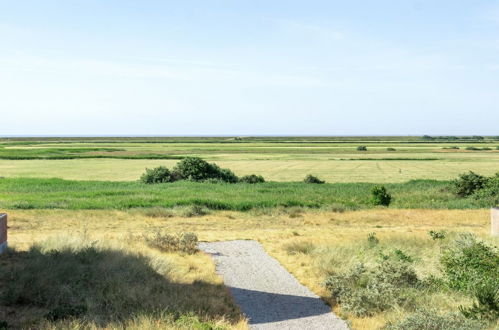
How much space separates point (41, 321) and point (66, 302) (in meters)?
1.27

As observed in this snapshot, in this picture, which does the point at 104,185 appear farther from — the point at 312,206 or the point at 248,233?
the point at 248,233

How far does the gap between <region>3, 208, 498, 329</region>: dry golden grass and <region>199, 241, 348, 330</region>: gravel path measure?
1.56ft

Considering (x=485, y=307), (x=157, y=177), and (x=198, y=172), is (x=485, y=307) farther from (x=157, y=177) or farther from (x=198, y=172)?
(x=157, y=177)

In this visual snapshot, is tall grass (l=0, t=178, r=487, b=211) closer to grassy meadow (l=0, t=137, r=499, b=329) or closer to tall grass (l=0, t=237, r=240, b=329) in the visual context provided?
grassy meadow (l=0, t=137, r=499, b=329)

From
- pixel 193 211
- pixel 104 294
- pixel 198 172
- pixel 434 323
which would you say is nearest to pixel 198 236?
pixel 193 211

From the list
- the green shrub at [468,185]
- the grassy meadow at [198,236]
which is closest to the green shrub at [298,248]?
the grassy meadow at [198,236]

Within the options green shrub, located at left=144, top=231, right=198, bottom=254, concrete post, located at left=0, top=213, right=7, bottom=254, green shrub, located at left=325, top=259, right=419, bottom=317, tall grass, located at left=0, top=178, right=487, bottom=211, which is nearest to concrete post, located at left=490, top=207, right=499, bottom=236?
green shrub, located at left=325, top=259, right=419, bottom=317

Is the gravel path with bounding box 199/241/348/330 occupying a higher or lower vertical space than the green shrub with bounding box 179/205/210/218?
higher

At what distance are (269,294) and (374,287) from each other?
2574 millimetres

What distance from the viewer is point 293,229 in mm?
24453

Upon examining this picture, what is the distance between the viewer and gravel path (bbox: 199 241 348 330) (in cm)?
1008

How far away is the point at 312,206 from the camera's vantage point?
108 feet

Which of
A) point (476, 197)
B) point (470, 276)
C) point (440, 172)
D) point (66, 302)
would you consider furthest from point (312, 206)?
point (440, 172)

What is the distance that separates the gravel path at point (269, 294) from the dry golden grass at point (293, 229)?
1.56ft
